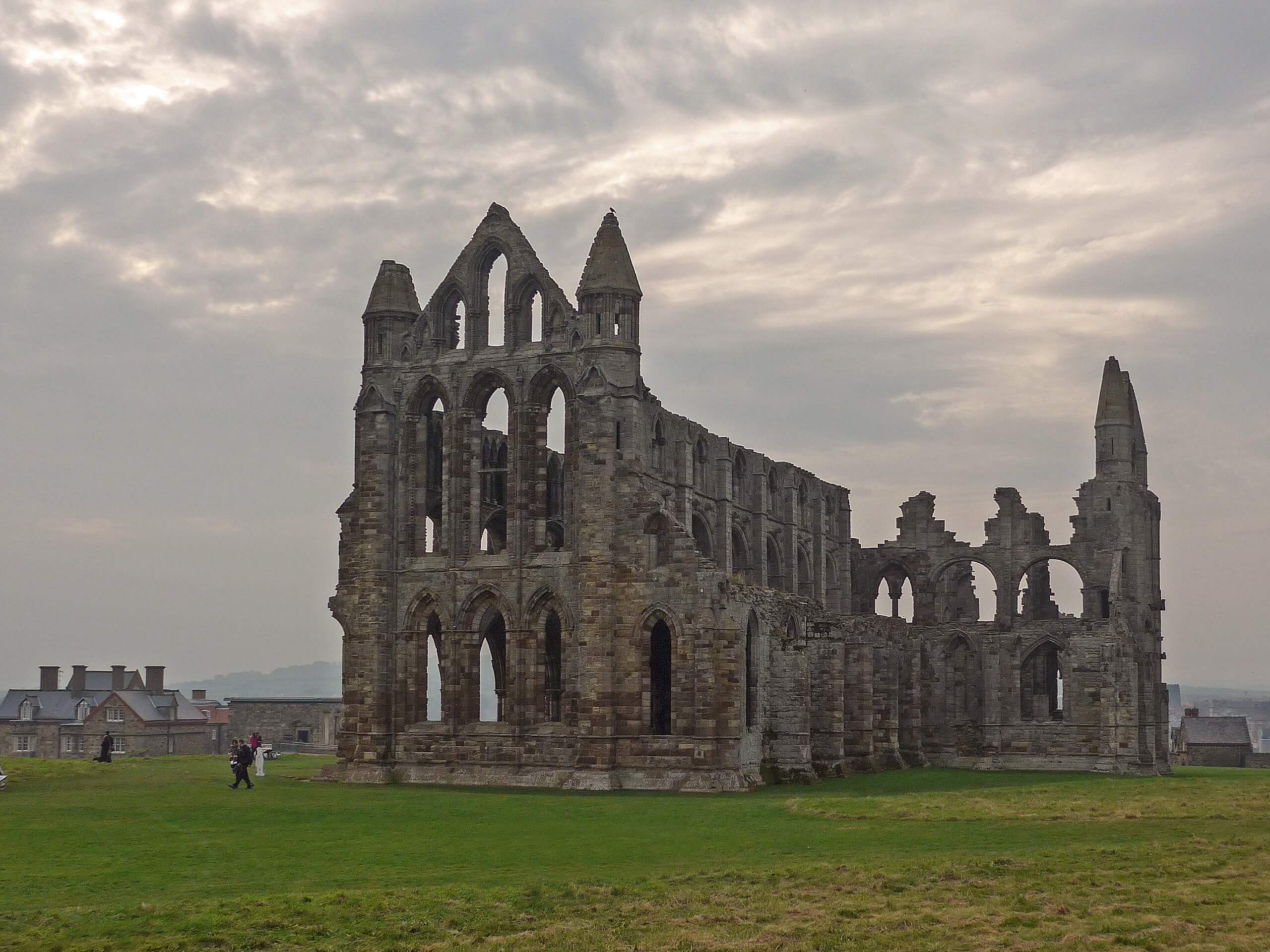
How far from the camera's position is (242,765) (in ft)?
139

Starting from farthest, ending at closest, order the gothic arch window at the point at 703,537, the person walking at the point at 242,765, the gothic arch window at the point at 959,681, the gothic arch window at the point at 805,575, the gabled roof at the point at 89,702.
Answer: the gabled roof at the point at 89,702 → the gothic arch window at the point at 805,575 → the gothic arch window at the point at 959,681 → the gothic arch window at the point at 703,537 → the person walking at the point at 242,765

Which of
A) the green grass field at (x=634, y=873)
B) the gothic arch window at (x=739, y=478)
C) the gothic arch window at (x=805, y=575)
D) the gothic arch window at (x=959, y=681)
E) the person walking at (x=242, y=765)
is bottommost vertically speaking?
the green grass field at (x=634, y=873)

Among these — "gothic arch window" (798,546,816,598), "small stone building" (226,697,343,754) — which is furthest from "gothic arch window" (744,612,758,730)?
"small stone building" (226,697,343,754)

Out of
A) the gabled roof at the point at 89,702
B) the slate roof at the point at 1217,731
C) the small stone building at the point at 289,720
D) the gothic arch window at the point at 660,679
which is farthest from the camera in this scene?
the gabled roof at the point at 89,702

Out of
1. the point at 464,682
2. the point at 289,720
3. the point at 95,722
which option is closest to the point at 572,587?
the point at 464,682

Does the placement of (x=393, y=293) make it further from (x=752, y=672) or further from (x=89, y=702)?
(x=89, y=702)

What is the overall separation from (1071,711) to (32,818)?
40780 mm

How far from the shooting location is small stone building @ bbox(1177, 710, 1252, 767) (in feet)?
284

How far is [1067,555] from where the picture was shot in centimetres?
6594

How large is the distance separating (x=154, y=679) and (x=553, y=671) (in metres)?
49.5

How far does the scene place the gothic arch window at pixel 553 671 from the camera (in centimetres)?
5447

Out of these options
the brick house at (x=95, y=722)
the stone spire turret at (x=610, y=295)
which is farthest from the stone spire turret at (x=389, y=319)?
the brick house at (x=95, y=722)

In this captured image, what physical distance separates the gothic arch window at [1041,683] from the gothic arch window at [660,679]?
19.1 m

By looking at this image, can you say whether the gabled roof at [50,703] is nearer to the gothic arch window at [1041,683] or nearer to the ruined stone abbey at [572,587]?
the ruined stone abbey at [572,587]
